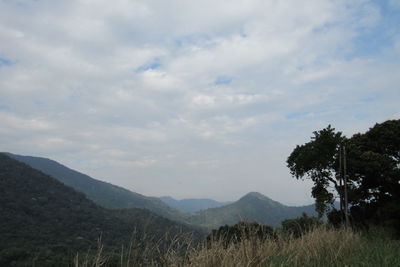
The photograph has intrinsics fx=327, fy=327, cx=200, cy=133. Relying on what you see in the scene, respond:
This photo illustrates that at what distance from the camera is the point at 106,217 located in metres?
96.6

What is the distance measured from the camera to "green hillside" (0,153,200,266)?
48.6m

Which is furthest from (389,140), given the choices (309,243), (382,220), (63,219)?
(63,219)

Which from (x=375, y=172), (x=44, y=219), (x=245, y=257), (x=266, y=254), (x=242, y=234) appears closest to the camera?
(x=245, y=257)

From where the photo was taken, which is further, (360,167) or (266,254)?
(360,167)

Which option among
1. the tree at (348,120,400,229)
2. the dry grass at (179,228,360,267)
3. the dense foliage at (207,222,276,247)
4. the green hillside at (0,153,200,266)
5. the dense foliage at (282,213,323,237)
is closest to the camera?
the dry grass at (179,228,360,267)

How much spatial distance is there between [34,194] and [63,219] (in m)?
19.8

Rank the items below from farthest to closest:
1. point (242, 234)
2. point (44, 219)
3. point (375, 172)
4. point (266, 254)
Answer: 1. point (44, 219)
2. point (375, 172)
3. point (266, 254)
4. point (242, 234)

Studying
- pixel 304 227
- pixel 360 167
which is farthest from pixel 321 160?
pixel 304 227

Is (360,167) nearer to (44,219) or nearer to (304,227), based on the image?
(304,227)

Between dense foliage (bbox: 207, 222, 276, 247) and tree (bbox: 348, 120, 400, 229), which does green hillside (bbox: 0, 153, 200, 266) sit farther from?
dense foliage (bbox: 207, 222, 276, 247)

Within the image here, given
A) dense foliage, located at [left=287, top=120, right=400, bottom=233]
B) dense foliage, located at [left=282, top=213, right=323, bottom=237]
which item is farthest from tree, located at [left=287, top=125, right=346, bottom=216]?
dense foliage, located at [left=282, top=213, right=323, bottom=237]

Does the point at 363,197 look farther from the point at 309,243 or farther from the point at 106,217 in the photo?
the point at 106,217

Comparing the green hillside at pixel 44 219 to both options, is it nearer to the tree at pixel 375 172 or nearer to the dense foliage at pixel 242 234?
the tree at pixel 375 172

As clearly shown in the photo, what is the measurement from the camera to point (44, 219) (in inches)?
3093
